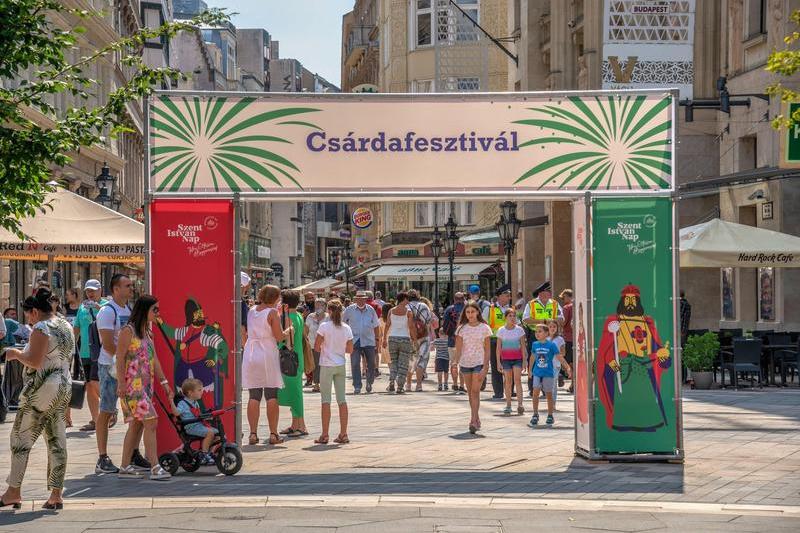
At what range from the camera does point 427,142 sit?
45.0 feet

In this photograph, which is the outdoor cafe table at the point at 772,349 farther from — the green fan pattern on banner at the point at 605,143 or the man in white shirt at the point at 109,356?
the man in white shirt at the point at 109,356

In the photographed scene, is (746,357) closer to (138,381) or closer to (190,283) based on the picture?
(190,283)

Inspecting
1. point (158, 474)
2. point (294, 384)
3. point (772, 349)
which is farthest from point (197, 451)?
point (772, 349)

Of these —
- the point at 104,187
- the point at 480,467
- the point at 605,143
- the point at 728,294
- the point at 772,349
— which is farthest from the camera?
the point at 728,294

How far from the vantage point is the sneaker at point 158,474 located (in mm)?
12812

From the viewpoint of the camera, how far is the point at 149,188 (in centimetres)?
1340

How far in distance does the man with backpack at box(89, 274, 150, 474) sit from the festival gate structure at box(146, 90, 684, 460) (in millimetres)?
551

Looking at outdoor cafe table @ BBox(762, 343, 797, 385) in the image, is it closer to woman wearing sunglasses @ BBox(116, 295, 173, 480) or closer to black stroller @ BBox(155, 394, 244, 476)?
black stroller @ BBox(155, 394, 244, 476)

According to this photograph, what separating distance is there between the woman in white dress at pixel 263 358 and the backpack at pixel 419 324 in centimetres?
982

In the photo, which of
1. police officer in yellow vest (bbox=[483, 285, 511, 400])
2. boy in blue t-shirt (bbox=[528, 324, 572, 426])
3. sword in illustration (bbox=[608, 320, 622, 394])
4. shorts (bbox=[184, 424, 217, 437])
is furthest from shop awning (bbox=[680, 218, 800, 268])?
shorts (bbox=[184, 424, 217, 437])

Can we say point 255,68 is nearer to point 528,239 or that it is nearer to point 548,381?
point 528,239

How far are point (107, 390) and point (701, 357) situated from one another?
38.7 ft

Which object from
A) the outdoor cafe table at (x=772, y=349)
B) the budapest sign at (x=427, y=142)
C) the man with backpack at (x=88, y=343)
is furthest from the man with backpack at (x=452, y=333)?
the budapest sign at (x=427, y=142)

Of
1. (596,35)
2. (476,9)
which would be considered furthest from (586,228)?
(476,9)
